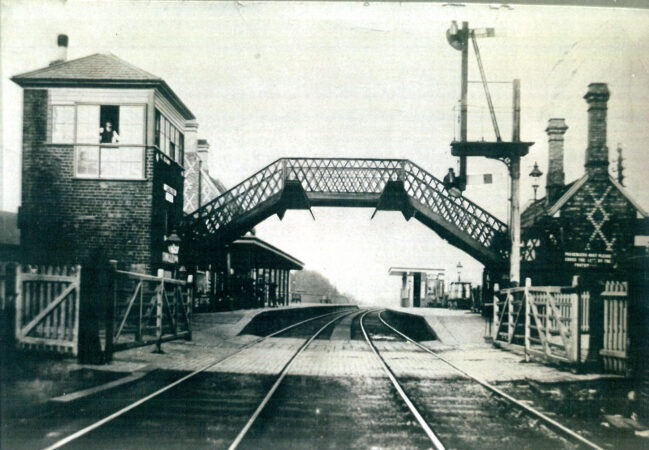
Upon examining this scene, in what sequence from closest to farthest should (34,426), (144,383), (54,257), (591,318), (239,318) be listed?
(34,426)
(144,383)
(591,318)
(54,257)
(239,318)

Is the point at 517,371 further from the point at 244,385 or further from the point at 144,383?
the point at 144,383

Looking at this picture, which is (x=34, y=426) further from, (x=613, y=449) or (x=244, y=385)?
(x=613, y=449)

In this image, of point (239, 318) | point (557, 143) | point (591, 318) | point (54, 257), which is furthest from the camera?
point (557, 143)

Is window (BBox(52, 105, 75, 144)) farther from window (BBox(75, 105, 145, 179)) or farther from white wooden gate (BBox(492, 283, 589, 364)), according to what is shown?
white wooden gate (BBox(492, 283, 589, 364))

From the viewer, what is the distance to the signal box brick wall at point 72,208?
1491 cm

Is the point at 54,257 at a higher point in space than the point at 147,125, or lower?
lower

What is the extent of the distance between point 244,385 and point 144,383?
1387 millimetres

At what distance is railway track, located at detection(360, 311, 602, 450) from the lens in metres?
6.15

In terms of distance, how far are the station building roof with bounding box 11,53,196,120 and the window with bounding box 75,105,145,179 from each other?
1.92ft

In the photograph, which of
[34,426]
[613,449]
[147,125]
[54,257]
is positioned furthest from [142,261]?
[613,449]

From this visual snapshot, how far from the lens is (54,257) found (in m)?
14.8

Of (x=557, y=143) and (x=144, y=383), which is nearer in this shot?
(x=144, y=383)

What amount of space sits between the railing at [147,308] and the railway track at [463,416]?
4.79m

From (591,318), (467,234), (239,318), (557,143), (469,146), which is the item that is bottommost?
(239,318)
